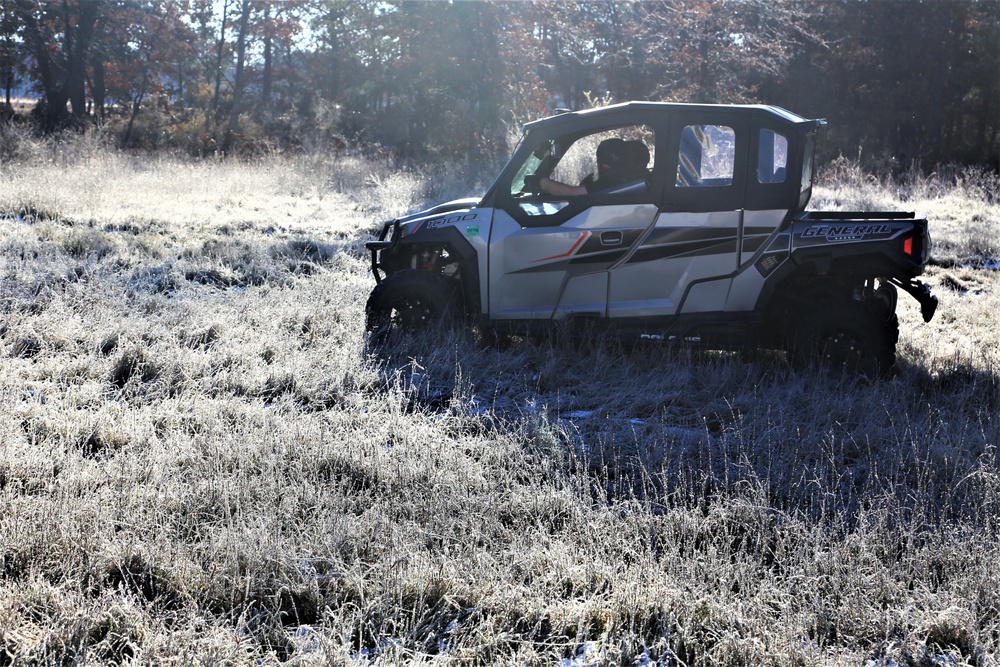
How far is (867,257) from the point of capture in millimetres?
5648

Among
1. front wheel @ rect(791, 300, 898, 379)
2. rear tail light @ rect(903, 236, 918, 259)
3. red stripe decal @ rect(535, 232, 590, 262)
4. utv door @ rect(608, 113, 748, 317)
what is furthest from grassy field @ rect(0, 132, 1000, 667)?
rear tail light @ rect(903, 236, 918, 259)

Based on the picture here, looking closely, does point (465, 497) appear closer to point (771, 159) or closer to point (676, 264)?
point (676, 264)

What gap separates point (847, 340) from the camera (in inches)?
222

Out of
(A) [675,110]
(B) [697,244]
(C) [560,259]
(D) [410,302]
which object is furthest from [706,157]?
(D) [410,302]

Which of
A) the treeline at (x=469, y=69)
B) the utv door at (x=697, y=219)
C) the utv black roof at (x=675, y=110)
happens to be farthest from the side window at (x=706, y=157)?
the treeline at (x=469, y=69)

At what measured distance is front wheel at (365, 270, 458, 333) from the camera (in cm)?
636

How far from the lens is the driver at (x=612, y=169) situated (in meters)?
6.15

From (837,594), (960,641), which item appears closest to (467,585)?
(837,594)

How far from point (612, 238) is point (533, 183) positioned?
29.9 inches

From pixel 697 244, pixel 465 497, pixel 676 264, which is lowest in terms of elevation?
pixel 465 497

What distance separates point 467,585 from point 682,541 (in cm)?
93

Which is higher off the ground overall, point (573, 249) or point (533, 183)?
point (533, 183)

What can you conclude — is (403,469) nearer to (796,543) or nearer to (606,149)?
(796,543)

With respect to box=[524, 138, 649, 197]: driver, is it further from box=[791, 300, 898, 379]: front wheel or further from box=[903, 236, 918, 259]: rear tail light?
box=[903, 236, 918, 259]: rear tail light
